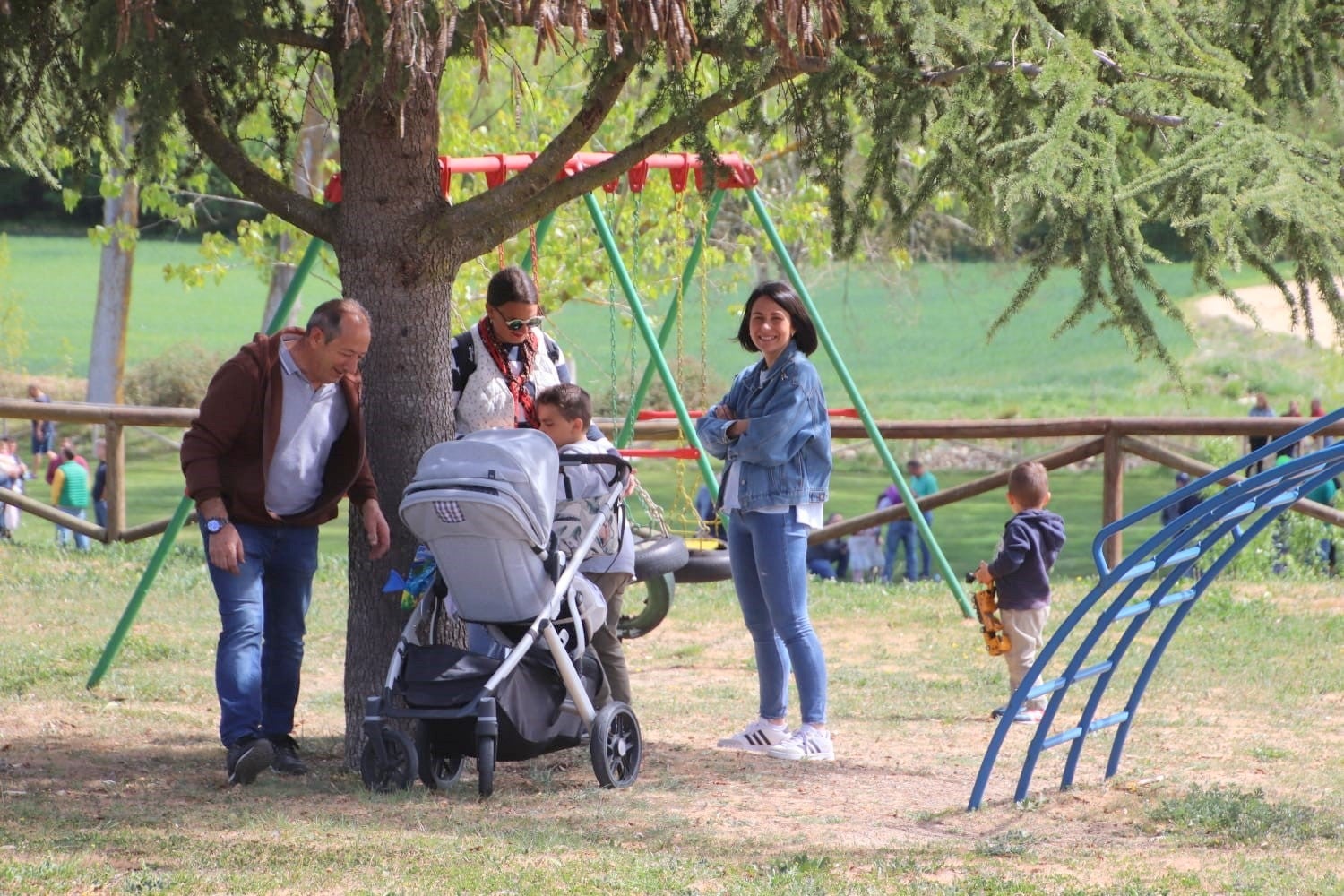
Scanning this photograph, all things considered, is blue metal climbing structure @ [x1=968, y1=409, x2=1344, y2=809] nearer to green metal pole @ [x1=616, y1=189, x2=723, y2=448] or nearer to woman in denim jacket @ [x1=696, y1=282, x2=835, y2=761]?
woman in denim jacket @ [x1=696, y1=282, x2=835, y2=761]

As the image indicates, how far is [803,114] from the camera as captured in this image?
541 centimetres

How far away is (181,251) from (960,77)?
50.7 meters

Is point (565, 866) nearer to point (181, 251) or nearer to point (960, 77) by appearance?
point (960, 77)

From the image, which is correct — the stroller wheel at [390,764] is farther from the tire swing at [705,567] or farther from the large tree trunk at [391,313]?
the tire swing at [705,567]

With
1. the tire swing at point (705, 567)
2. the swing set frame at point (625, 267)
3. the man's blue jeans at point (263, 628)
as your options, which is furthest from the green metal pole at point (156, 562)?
the tire swing at point (705, 567)

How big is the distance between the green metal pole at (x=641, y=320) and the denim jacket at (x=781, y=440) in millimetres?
1303

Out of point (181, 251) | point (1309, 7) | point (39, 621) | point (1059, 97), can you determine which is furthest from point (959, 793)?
point (181, 251)

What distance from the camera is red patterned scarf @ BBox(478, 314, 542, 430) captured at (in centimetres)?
587

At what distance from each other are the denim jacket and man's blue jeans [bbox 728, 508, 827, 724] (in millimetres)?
96

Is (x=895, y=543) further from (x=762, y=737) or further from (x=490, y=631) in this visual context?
(x=490, y=631)

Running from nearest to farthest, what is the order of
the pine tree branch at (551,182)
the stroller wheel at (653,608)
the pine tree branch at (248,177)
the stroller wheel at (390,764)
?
the stroller wheel at (390,764) < the pine tree branch at (551,182) < the pine tree branch at (248,177) < the stroller wheel at (653,608)

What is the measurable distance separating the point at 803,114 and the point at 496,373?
145 centimetres

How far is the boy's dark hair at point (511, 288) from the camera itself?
5.70m

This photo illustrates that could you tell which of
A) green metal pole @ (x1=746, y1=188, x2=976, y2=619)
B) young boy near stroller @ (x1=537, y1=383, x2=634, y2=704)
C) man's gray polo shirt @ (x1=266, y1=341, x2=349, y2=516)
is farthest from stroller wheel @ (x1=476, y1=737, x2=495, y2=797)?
green metal pole @ (x1=746, y1=188, x2=976, y2=619)
